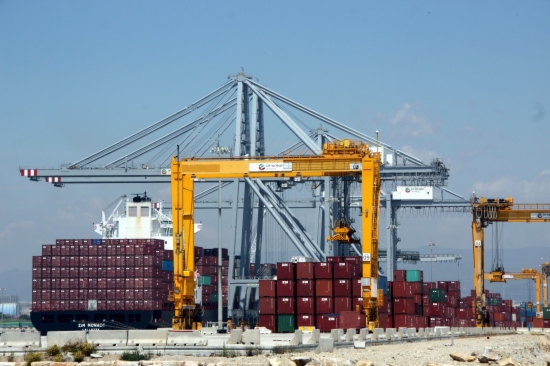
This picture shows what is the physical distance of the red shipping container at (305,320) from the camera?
139ft

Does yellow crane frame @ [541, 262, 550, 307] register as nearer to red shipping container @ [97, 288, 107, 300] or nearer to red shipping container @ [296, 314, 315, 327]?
red shipping container @ [97, 288, 107, 300]

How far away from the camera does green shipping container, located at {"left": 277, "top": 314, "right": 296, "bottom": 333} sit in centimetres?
4284

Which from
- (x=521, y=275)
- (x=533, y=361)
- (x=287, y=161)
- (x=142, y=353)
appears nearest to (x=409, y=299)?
(x=287, y=161)

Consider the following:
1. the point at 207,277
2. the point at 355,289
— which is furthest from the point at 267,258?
the point at 355,289

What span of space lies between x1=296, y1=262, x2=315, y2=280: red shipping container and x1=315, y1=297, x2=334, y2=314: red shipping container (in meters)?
1.22

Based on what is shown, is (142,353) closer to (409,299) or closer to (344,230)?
(344,230)

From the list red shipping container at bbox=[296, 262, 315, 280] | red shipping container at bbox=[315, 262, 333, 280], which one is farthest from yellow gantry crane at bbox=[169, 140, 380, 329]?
red shipping container at bbox=[296, 262, 315, 280]

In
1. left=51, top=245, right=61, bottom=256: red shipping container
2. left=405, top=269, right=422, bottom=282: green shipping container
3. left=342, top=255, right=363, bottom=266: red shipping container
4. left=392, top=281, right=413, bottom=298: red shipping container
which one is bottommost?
left=392, top=281, right=413, bottom=298: red shipping container

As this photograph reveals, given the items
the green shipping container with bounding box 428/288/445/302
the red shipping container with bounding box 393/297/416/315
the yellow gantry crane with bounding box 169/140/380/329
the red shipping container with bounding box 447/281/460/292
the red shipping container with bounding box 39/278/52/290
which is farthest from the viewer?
the red shipping container with bounding box 447/281/460/292

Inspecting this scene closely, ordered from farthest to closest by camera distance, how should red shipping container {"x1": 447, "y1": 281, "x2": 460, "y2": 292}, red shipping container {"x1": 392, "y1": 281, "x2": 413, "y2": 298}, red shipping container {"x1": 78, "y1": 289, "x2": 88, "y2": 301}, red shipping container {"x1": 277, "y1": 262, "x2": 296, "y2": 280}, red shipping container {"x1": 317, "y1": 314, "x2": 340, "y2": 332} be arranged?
red shipping container {"x1": 447, "y1": 281, "x2": 460, "y2": 292}
red shipping container {"x1": 78, "y1": 289, "x2": 88, "y2": 301}
red shipping container {"x1": 392, "y1": 281, "x2": 413, "y2": 298}
red shipping container {"x1": 277, "y1": 262, "x2": 296, "y2": 280}
red shipping container {"x1": 317, "y1": 314, "x2": 340, "y2": 332}

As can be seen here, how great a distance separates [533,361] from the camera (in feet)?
101

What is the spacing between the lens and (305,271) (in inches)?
1704

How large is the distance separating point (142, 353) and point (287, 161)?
19.4m

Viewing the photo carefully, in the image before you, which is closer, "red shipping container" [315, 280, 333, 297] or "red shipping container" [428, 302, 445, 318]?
"red shipping container" [315, 280, 333, 297]
